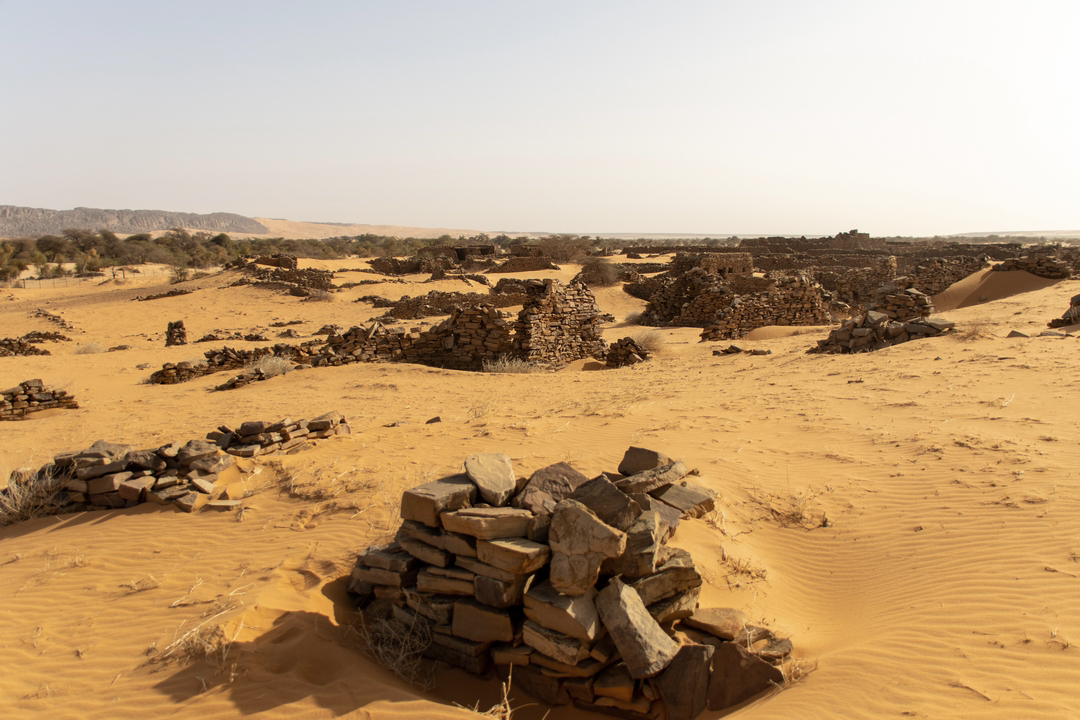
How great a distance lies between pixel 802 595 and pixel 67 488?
7300 mm

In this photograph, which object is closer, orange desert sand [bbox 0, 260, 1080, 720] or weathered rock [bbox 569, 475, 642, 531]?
orange desert sand [bbox 0, 260, 1080, 720]

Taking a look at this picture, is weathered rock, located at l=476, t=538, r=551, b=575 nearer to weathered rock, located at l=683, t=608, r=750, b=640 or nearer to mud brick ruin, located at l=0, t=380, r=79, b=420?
weathered rock, located at l=683, t=608, r=750, b=640

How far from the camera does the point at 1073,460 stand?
19.7 feet

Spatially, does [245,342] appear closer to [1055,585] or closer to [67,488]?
[67,488]

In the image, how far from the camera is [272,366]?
48.7 feet

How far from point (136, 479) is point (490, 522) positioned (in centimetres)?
461

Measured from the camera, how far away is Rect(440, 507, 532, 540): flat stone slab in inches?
154

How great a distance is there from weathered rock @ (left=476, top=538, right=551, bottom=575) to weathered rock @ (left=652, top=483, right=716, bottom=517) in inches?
72.7

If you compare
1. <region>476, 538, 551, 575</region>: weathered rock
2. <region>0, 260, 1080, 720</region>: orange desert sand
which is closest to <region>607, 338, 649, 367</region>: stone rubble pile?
<region>0, 260, 1080, 720</region>: orange desert sand

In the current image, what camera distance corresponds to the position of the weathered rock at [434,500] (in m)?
4.14

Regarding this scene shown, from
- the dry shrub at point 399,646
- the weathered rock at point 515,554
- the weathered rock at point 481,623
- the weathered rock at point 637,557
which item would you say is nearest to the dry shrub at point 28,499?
the dry shrub at point 399,646

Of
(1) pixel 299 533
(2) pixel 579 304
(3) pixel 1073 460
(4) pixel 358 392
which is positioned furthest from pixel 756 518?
(2) pixel 579 304

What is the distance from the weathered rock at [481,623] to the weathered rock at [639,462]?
193cm

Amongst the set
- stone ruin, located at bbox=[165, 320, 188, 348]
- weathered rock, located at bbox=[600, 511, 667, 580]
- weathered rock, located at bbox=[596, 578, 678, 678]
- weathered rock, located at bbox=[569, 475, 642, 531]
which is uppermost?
weathered rock, located at bbox=[569, 475, 642, 531]
